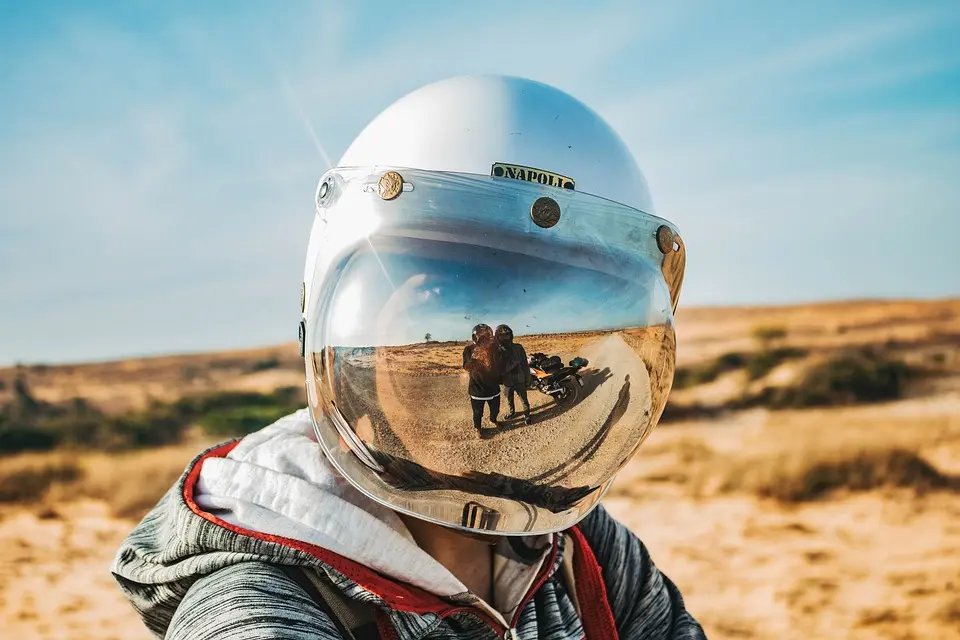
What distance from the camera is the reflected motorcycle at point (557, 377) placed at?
4.94 ft

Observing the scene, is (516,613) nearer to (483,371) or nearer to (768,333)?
(483,371)

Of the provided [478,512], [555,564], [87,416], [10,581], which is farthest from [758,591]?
[87,416]

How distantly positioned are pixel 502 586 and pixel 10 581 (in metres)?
6.27

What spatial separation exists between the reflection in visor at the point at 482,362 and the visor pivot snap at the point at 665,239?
98 millimetres

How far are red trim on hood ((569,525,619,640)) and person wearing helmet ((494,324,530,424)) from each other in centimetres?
61

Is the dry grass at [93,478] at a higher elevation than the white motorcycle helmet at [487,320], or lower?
lower

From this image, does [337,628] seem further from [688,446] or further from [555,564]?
[688,446]

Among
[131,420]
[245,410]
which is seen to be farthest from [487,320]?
[245,410]

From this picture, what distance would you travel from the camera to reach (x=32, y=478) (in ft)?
32.4

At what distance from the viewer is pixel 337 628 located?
1.47m

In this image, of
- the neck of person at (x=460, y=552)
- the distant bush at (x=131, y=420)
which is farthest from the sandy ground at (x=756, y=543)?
the distant bush at (x=131, y=420)

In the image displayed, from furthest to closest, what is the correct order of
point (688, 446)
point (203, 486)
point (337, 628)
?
1. point (688, 446)
2. point (203, 486)
3. point (337, 628)

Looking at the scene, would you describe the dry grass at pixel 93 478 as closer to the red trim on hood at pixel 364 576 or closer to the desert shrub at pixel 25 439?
the desert shrub at pixel 25 439

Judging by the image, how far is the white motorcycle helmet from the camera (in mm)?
1501
